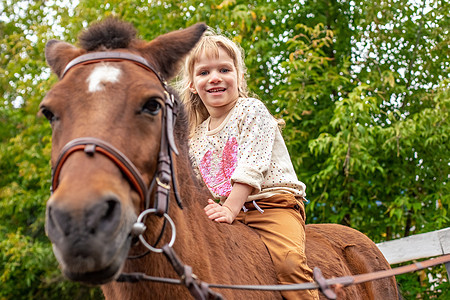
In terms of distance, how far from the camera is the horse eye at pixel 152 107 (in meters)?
2.00

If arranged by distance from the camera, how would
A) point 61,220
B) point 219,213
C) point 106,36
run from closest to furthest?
point 61,220 → point 106,36 → point 219,213

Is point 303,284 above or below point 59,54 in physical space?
below

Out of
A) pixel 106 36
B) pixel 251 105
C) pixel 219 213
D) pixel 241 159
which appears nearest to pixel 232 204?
pixel 219 213

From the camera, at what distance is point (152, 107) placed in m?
2.03

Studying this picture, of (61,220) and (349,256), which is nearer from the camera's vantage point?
(61,220)

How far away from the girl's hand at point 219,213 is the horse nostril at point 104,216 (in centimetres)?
105

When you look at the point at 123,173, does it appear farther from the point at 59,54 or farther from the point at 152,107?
the point at 59,54

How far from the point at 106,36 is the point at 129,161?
0.76 m

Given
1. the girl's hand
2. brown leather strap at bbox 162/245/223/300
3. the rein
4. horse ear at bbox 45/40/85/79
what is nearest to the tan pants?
the girl's hand

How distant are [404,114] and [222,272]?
14.7ft

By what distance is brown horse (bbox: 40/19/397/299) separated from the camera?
1620 millimetres

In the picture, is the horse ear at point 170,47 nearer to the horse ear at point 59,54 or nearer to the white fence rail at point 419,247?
the horse ear at point 59,54

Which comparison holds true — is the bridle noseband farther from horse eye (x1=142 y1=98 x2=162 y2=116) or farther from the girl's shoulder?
the girl's shoulder

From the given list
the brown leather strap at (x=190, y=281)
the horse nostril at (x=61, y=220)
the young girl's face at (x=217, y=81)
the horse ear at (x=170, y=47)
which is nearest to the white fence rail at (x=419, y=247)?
the young girl's face at (x=217, y=81)
